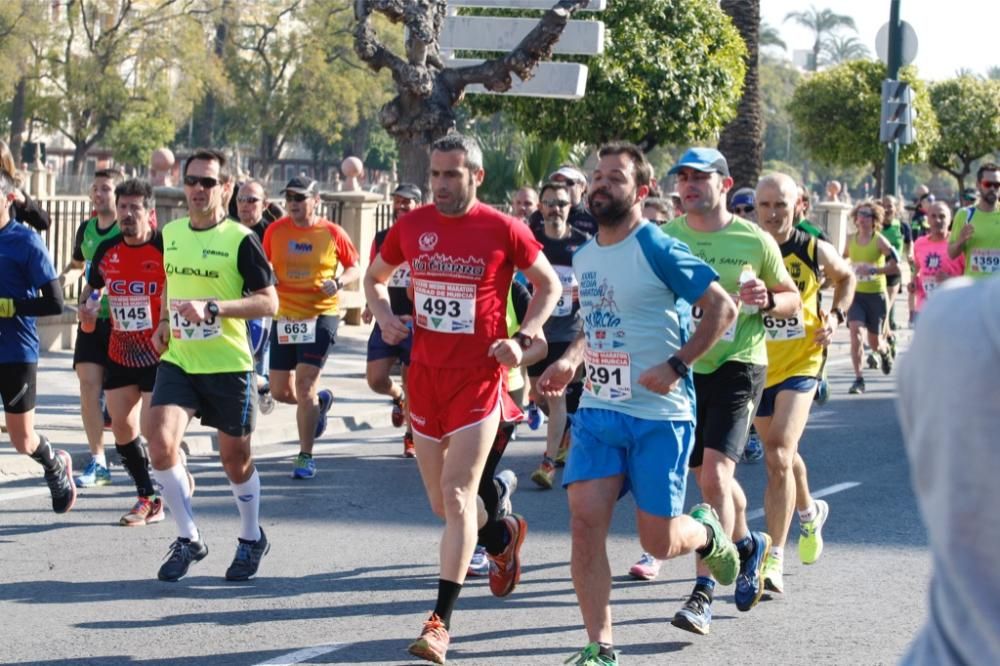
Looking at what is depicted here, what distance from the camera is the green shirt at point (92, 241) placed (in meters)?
9.06

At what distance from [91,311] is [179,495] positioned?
184cm

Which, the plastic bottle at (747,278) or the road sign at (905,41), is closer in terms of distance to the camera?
the plastic bottle at (747,278)

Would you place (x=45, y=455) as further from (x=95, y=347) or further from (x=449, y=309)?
(x=449, y=309)

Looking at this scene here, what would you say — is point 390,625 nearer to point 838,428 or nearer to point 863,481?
point 863,481

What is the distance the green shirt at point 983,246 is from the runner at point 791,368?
4341 mm

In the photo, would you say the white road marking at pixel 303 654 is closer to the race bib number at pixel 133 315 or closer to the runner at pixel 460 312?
the runner at pixel 460 312

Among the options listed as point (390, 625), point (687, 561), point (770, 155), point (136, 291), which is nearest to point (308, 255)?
point (136, 291)

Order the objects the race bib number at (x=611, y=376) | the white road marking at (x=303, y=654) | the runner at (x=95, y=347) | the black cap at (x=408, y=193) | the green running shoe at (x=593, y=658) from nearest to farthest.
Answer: the green running shoe at (x=593, y=658)
the race bib number at (x=611, y=376)
the white road marking at (x=303, y=654)
the runner at (x=95, y=347)
the black cap at (x=408, y=193)

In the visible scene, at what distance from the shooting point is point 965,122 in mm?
47000

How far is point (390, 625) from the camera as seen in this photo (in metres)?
6.58

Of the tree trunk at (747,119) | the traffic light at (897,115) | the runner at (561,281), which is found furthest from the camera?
the tree trunk at (747,119)

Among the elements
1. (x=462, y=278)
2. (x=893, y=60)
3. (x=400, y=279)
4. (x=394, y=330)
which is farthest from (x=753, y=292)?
(x=893, y=60)

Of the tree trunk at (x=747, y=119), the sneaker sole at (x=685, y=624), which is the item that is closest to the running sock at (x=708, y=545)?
the sneaker sole at (x=685, y=624)

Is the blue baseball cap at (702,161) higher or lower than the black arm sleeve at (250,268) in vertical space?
higher
